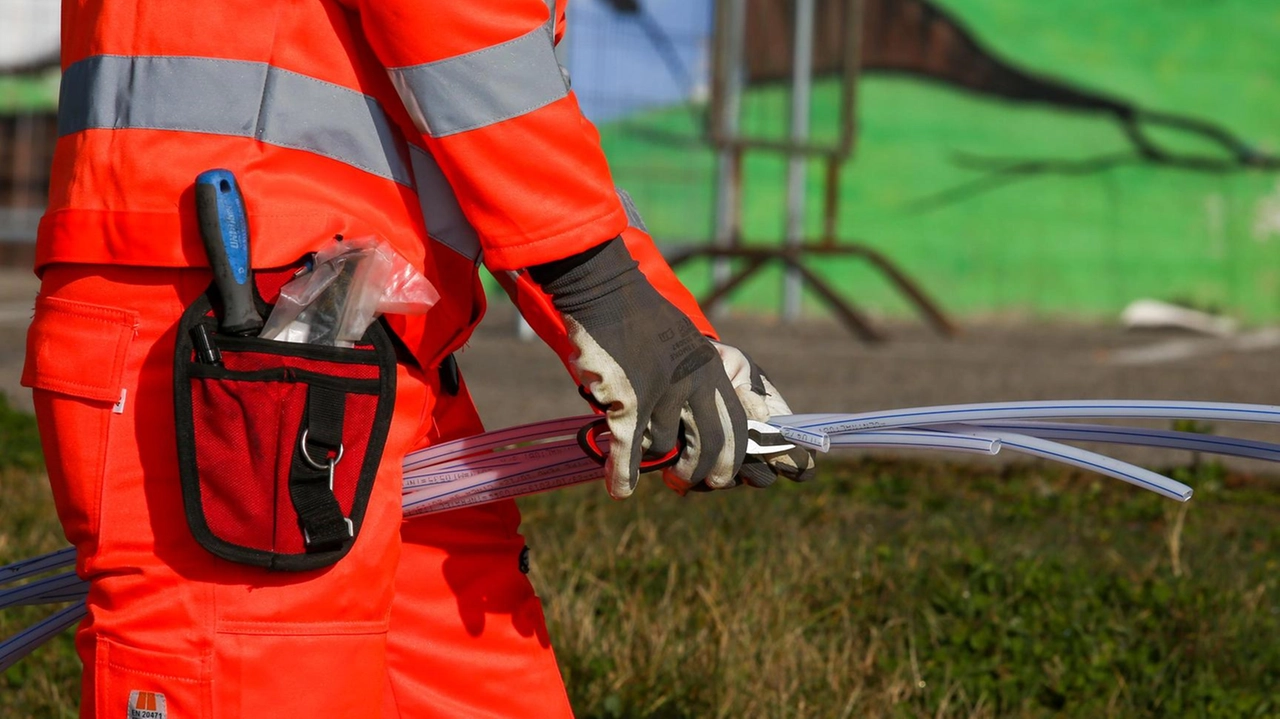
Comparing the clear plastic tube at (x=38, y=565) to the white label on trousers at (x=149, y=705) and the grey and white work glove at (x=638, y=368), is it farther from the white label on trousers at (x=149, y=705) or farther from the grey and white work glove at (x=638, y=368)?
the grey and white work glove at (x=638, y=368)

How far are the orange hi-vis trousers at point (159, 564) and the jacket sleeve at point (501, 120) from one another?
0.81 feet

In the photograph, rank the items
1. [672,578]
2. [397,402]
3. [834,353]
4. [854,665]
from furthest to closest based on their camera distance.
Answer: [834,353] < [672,578] < [854,665] < [397,402]

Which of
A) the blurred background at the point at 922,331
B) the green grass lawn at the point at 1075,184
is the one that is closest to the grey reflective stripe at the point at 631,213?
the blurred background at the point at 922,331

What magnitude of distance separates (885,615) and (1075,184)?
11.2 m

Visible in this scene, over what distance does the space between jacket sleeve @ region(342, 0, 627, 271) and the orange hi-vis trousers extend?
0.81 ft

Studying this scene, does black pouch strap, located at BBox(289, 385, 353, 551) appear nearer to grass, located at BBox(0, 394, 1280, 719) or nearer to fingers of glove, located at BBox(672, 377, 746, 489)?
fingers of glove, located at BBox(672, 377, 746, 489)

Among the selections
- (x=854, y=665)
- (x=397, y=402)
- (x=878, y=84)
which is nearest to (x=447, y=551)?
(x=397, y=402)

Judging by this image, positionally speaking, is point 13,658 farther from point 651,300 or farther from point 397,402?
point 651,300

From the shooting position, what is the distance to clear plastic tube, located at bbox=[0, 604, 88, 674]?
2040 millimetres

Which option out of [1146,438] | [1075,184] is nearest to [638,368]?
[1146,438]

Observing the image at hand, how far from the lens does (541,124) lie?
1556 millimetres

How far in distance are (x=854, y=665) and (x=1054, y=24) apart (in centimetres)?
1164

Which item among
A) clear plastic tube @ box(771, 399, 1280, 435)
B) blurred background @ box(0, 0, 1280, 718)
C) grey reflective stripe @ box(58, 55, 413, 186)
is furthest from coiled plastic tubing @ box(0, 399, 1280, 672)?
blurred background @ box(0, 0, 1280, 718)

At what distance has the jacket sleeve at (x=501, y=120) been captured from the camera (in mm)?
1518
